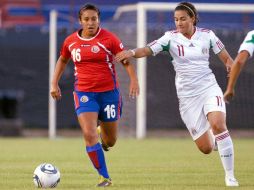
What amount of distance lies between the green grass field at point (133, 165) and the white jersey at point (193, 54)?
3.97 ft

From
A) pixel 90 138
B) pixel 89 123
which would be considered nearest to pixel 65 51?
pixel 89 123

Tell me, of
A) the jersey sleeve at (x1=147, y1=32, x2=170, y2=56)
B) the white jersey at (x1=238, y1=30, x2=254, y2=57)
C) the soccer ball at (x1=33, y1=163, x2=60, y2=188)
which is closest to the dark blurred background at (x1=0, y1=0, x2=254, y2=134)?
the jersey sleeve at (x1=147, y1=32, x2=170, y2=56)

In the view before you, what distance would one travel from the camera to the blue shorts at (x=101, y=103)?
33.2 feet

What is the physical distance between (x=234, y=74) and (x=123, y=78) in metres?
13.0

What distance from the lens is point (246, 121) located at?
73.6ft

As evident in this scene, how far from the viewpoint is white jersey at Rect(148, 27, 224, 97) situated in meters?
10.6

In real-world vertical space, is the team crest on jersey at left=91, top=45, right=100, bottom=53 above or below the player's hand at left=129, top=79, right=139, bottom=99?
above

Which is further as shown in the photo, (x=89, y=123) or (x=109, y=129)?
(x=109, y=129)

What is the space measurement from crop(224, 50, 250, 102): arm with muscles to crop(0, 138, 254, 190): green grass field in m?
1.45

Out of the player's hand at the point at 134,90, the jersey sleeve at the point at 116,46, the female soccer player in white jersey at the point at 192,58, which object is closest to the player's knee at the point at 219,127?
the female soccer player in white jersey at the point at 192,58

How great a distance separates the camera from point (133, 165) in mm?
13352

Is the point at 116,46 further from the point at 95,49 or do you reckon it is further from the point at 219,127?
the point at 219,127

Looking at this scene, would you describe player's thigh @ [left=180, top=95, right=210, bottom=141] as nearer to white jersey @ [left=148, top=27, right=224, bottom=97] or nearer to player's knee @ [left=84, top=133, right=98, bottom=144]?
white jersey @ [left=148, top=27, right=224, bottom=97]

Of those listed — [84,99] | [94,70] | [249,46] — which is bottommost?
[84,99]
